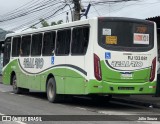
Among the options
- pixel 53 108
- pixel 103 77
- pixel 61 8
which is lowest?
pixel 53 108

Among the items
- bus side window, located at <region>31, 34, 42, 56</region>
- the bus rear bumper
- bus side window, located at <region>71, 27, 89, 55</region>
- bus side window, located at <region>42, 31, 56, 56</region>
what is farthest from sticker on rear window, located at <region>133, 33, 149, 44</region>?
bus side window, located at <region>31, 34, 42, 56</region>

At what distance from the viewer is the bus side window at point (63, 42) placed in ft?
55.1

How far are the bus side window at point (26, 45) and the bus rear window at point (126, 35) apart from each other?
597 centimetres

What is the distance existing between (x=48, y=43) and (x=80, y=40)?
2.80 meters

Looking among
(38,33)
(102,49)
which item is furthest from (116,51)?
(38,33)

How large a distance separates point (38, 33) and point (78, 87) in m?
4.44

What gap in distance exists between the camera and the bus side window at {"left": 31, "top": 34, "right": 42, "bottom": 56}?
63.1ft

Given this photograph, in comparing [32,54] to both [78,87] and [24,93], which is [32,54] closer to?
[24,93]

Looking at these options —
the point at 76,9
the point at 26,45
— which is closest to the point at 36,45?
the point at 26,45

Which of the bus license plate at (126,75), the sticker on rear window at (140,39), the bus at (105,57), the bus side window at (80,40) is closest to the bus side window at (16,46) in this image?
the bus at (105,57)

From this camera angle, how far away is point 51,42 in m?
18.1

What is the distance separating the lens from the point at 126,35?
15562 mm

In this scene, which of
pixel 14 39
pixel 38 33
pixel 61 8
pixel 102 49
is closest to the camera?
pixel 102 49

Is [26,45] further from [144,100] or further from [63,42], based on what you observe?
[144,100]
